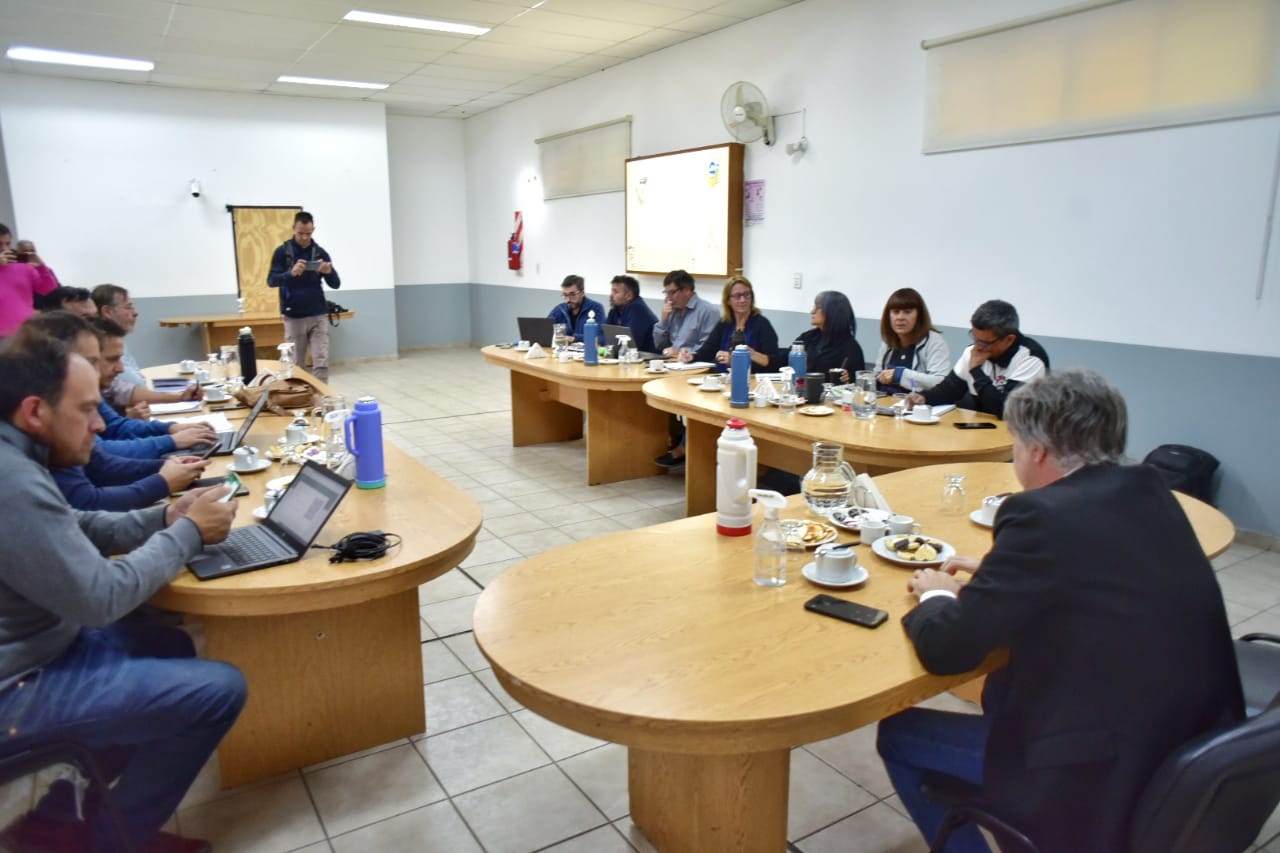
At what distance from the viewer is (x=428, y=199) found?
11.2m

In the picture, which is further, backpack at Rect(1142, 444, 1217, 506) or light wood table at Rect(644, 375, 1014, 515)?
backpack at Rect(1142, 444, 1217, 506)

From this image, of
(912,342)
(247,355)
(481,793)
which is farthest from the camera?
(247,355)

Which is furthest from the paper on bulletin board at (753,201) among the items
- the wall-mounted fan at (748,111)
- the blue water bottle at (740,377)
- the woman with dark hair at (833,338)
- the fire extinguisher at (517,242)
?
the fire extinguisher at (517,242)

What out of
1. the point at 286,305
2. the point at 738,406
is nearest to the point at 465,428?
the point at 286,305

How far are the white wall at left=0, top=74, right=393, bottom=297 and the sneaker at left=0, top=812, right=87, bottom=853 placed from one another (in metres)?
8.64

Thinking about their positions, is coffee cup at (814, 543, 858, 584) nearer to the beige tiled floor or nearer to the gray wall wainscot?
the beige tiled floor

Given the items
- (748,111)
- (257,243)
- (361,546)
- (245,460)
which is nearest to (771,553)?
(361,546)

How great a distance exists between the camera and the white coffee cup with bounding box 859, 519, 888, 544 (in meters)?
1.94

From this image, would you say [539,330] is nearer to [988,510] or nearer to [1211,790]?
[988,510]

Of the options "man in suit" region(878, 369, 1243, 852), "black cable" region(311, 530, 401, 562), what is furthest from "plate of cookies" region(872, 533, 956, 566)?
"black cable" region(311, 530, 401, 562)

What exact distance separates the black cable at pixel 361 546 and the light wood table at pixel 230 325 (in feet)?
24.3

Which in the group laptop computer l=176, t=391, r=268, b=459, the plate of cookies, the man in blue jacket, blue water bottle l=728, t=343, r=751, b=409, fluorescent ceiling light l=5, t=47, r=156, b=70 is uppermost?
fluorescent ceiling light l=5, t=47, r=156, b=70

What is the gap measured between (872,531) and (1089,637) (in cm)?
71

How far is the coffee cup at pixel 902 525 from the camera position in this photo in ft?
6.44
